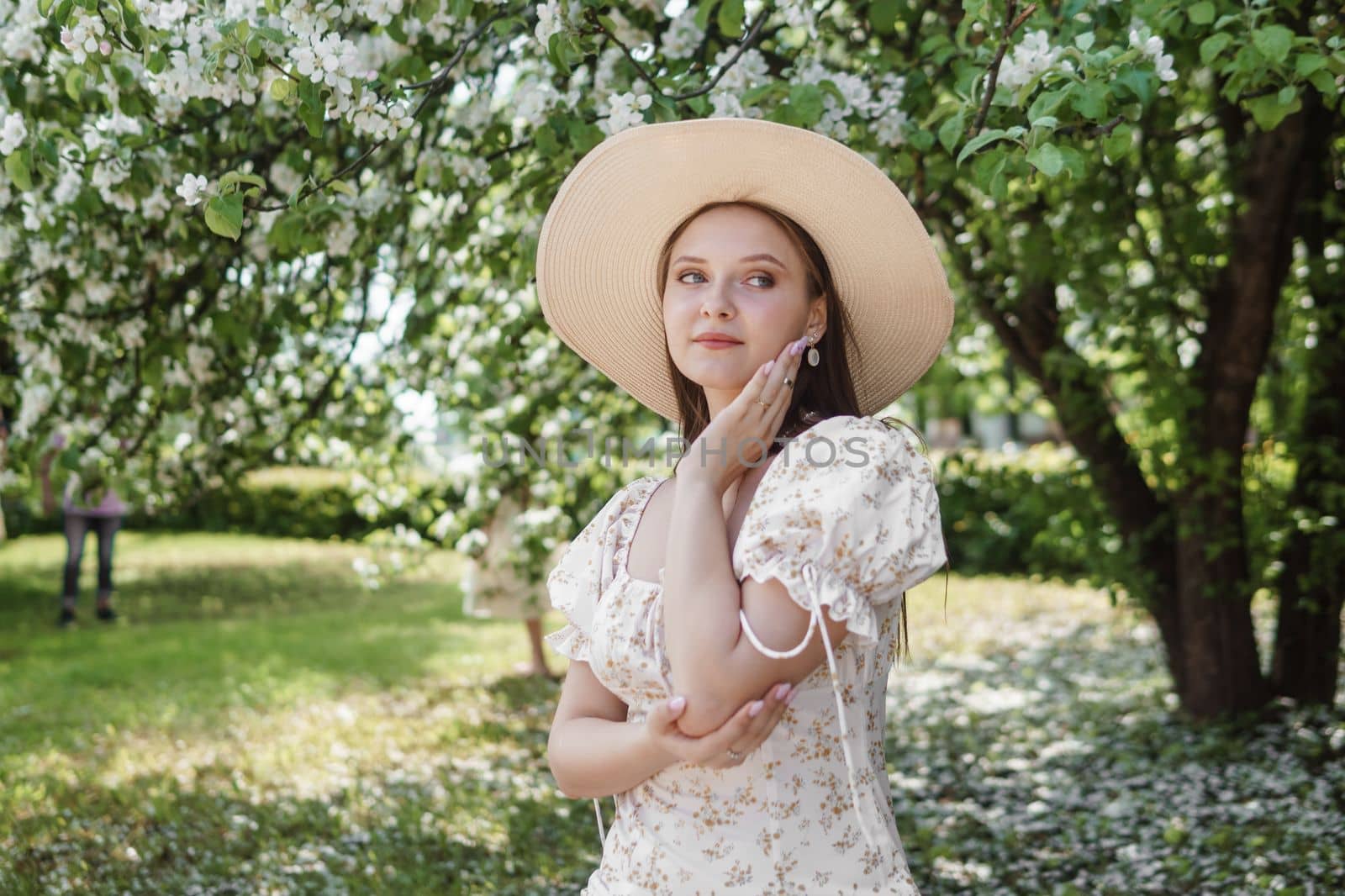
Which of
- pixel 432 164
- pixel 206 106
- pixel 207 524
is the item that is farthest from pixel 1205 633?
pixel 207 524

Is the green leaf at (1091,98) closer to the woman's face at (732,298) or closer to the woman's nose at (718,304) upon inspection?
the woman's face at (732,298)

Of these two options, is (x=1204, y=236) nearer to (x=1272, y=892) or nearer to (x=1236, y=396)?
(x=1236, y=396)

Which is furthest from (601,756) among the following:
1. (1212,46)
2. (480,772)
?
(480,772)

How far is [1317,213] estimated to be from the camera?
5297mm

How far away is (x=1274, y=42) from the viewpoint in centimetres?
243

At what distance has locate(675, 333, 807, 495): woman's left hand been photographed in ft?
5.54

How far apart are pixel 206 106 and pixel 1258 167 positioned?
159 inches

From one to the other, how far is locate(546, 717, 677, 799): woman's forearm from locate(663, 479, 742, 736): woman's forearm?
125mm

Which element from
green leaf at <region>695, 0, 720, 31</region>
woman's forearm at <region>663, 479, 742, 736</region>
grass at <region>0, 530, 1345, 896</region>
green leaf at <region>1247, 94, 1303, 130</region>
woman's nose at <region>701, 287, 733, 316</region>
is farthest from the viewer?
grass at <region>0, 530, 1345, 896</region>

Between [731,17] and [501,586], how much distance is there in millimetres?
5537

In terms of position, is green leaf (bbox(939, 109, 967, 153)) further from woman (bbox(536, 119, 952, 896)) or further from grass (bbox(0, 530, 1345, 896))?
grass (bbox(0, 530, 1345, 896))

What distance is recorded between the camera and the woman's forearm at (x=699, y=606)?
1.53 metres

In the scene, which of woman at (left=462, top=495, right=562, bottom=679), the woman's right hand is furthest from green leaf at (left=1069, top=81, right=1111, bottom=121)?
woman at (left=462, top=495, right=562, bottom=679)

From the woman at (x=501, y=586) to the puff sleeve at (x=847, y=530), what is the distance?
19.0 ft
